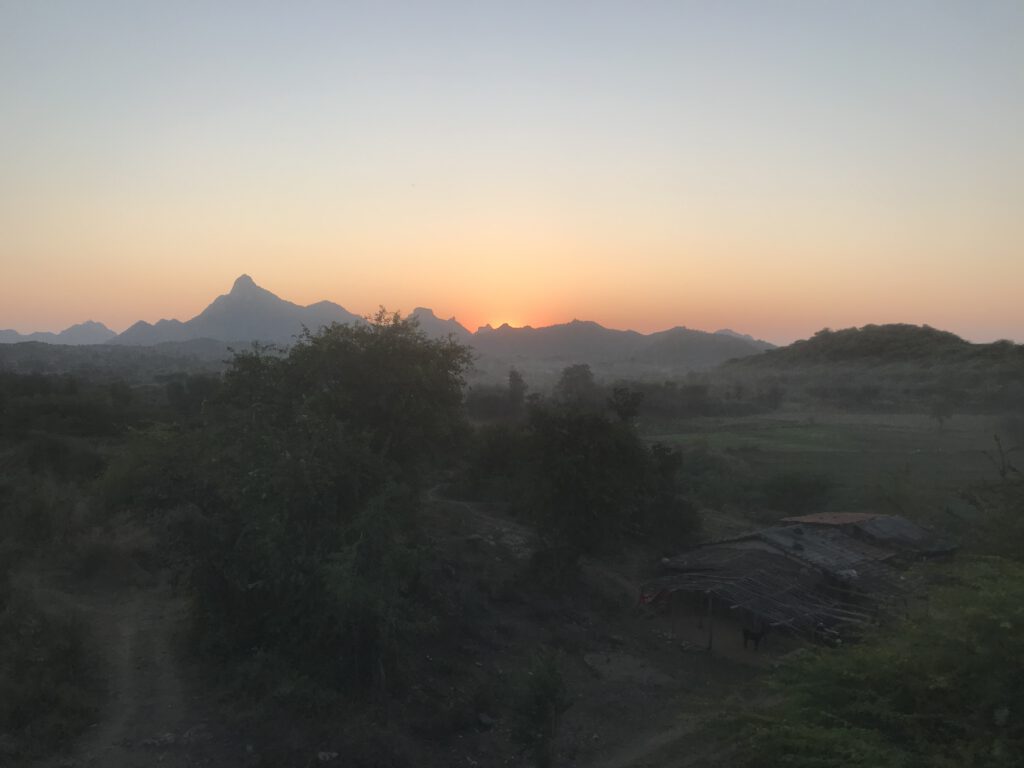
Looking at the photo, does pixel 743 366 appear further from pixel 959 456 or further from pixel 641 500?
pixel 641 500

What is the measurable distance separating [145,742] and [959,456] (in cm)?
3411

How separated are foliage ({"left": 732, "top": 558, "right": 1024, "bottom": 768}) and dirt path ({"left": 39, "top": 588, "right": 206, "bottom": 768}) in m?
7.92

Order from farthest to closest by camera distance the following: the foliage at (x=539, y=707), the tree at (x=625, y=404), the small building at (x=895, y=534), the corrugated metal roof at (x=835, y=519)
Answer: the tree at (x=625, y=404) → the corrugated metal roof at (x=835, y=519) → the small building at (x=895, y=534) → the foliage at (x=539, y=707)

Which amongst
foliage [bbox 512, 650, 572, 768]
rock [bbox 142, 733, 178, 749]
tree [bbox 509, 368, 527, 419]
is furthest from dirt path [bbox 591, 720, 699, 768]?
tree [bbox 509, 368, 527, 419]

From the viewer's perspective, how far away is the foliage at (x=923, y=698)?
650cm

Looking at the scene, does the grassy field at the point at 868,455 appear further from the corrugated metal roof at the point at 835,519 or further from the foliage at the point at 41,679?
the foliage at the point at 41,679

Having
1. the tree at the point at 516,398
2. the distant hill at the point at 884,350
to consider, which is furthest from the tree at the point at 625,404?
the distant hill at the point at 884,350

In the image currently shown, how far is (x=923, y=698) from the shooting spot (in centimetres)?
725

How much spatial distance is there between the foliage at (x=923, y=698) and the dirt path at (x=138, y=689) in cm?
792

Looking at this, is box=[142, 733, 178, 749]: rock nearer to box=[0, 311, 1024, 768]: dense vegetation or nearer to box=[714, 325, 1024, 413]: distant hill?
box=[0, 311, 1024, 768]: dense vegetation

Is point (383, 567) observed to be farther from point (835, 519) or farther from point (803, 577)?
point (835, 519)

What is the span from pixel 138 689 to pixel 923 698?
37.2 ft

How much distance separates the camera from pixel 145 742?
10578 mm

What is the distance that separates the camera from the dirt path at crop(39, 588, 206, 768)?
10289 mm
